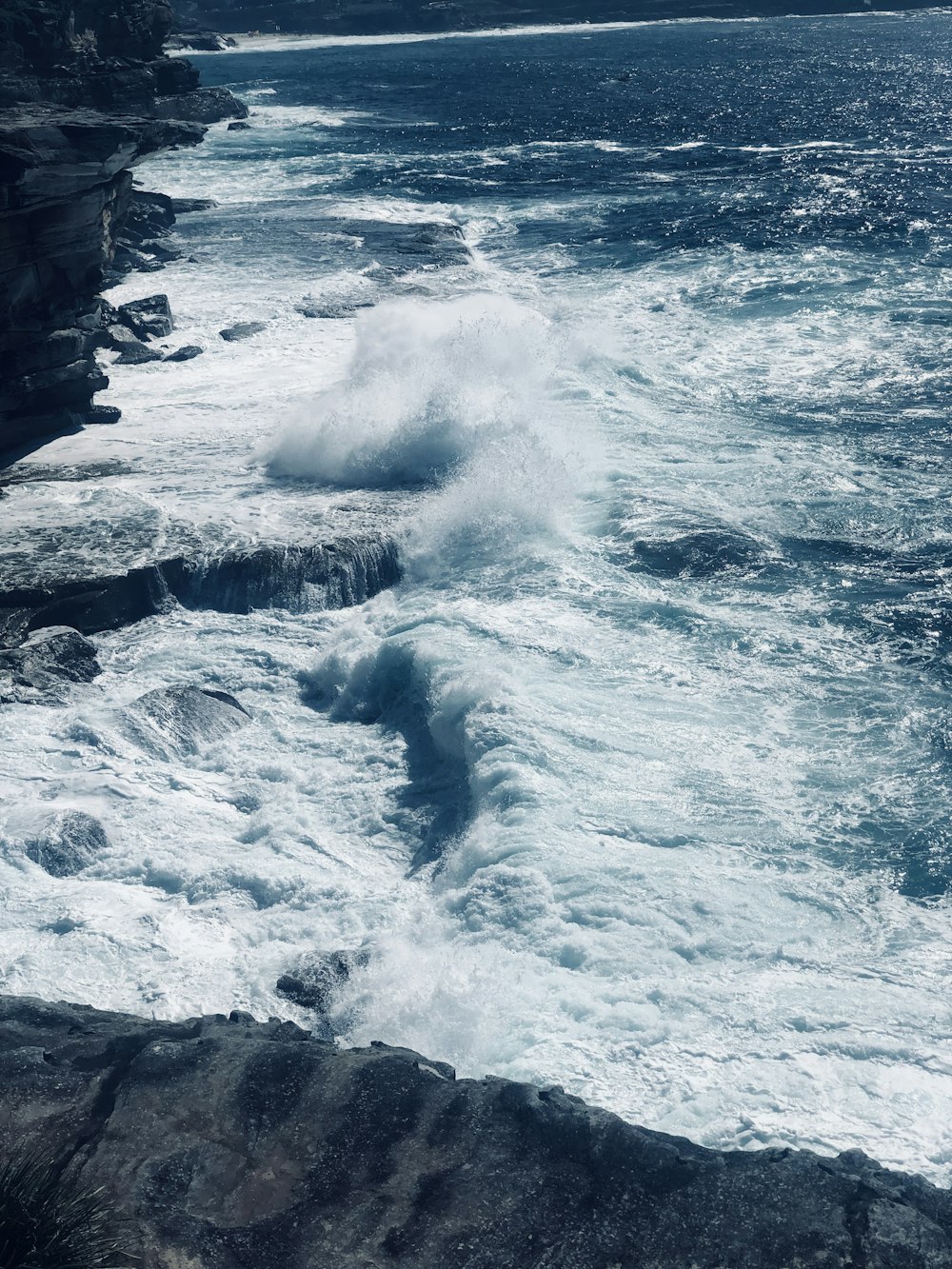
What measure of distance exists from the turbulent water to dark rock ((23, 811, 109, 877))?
7.4 inches

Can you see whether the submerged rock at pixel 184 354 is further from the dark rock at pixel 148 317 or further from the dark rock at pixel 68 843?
the dark rock at pixel 68 843

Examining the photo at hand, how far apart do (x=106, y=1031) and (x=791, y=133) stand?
51.6 metres

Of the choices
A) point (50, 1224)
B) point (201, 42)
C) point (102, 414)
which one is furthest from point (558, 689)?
point (201, 42)

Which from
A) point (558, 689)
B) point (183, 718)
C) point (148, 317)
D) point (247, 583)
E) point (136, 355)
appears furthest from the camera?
point (148, 317)

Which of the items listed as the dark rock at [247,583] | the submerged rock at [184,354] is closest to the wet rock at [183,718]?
the dark rock at [247,583]

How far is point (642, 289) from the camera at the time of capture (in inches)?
1153

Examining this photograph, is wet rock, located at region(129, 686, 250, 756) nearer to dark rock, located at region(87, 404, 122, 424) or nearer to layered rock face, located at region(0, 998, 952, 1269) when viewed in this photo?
layered rock face, located at region(0, 998, 952, 1269)

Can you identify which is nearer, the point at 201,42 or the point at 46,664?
the point at 46,664

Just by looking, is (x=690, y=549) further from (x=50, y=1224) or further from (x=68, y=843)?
(x=50, y=1224)

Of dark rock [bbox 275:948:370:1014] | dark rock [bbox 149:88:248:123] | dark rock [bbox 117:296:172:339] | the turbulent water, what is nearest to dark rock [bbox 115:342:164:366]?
dark rock [bbox 117:296:172:339]

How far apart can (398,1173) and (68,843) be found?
219 inches

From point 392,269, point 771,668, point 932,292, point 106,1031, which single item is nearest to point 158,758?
point 106,1031

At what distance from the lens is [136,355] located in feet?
77.3

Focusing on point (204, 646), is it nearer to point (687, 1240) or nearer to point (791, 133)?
point (687, 1240)
